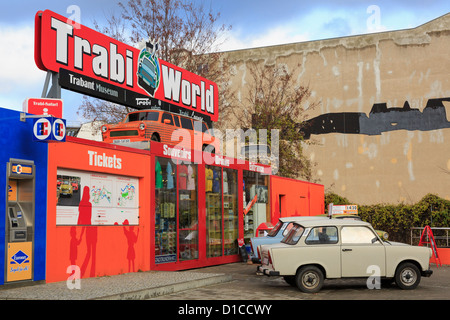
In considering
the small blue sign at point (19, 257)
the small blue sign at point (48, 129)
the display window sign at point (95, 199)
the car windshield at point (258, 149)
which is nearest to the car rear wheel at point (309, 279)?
the display window sign at point (95, 199)

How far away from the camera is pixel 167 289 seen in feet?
38.1

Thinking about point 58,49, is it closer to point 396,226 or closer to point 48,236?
point 48,236

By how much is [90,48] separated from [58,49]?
4.14 feet

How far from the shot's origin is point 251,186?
22.1m

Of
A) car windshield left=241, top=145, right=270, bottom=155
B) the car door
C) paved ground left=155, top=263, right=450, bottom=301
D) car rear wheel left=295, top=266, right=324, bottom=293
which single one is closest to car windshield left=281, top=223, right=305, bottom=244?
car rear wheel left=295, top=266, right=324, bottom=293

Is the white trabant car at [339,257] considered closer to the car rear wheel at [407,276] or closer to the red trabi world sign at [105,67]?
the car rear wheel at [407,276]

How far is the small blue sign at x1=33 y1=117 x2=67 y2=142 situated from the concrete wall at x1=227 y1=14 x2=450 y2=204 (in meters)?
28.0

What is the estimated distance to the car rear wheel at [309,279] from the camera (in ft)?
38.5

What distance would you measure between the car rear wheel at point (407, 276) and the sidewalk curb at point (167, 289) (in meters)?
4.20

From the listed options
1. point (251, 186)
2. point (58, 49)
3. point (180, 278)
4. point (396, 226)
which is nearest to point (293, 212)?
point (251, 186)

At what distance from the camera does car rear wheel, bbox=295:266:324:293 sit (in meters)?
11.7

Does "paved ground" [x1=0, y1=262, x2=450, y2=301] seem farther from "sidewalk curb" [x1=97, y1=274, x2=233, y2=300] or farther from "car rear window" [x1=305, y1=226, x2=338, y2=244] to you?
"car rear window" [x1=305, y1=226, x2=338, y2=244]

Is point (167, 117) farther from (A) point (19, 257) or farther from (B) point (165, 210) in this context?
(A) point (19, 257)

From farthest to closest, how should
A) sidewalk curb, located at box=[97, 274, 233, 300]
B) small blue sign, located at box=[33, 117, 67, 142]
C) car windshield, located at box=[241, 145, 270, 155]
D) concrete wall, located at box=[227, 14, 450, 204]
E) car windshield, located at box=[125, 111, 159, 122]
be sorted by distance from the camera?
concrete wall, located at box=[227, 14, 450, 204] → car windshield, located at box=[241, 145, 270, 155] → car windshield, located at box=[125, 111, 159, 122] → small blue sign, located at box=[33, 117, 67, 142] → sidewalk curb, located at box=[97, 274, 233, 300]
